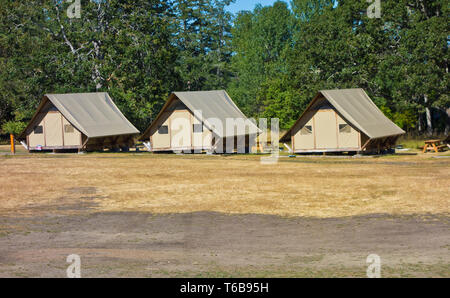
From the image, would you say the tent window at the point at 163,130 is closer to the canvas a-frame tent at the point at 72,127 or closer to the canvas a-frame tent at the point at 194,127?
the canvas a-frame tent at the point at 194,127

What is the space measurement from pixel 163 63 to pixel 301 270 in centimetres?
5600

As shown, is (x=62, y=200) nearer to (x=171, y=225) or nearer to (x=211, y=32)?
(x=171, y=225)

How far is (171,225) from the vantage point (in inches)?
734

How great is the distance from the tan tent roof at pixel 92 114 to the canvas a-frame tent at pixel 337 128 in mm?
13778

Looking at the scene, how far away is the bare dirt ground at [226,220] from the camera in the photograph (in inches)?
508

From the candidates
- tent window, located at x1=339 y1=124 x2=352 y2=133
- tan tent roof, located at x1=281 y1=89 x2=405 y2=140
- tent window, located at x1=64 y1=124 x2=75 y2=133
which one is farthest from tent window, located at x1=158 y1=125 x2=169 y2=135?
tent window, located at x1=339 y1=124 x2=352 y2=133

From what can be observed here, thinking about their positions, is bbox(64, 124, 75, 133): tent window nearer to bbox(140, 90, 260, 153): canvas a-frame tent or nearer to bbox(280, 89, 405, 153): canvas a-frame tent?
bbox(140, 90, 260, 153): canvas a-frame tent

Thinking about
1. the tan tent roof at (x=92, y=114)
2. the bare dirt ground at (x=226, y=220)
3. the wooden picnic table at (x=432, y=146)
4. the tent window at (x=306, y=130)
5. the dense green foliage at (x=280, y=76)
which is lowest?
the bare dirt ground at (x=226, y=220)

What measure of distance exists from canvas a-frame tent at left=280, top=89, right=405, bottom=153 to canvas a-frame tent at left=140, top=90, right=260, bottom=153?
4.63 m

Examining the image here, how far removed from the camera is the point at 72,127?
47.8 metres

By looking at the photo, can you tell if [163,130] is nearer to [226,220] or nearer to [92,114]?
[92,114]

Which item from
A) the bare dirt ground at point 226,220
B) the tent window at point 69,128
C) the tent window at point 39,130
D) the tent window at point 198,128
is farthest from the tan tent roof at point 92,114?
the bare dirt ground at point 226,220
